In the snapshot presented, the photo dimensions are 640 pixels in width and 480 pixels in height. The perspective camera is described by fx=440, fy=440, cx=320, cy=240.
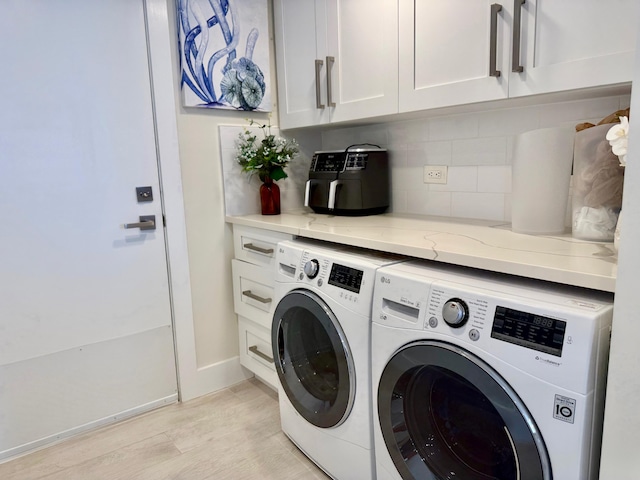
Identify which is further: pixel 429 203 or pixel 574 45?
pixel 429 203

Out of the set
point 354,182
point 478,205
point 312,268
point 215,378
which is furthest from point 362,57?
point 215,378

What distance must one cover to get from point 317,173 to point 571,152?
116cm

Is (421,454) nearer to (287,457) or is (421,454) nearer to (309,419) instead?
(309,419)

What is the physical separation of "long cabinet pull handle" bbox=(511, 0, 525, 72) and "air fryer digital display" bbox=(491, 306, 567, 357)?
77 cm

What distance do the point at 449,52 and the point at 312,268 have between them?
0.89m

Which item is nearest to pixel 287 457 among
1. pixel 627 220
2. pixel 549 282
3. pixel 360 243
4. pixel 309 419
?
pixel 309 419

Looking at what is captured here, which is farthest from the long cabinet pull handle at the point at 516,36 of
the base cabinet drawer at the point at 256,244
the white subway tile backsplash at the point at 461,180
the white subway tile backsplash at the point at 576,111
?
the base cabinet drawer at the point at 256,244

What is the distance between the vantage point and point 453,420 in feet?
3.96

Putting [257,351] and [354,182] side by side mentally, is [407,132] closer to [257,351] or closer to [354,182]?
[354,182]

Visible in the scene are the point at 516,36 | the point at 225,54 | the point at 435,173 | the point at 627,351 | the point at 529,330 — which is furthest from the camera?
the point at 225,54

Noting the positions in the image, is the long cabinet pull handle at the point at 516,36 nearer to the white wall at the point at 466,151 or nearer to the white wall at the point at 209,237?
the white wall at the point at 466,151

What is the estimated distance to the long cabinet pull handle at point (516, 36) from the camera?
1.31 metres

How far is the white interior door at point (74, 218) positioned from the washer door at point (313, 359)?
77 cm

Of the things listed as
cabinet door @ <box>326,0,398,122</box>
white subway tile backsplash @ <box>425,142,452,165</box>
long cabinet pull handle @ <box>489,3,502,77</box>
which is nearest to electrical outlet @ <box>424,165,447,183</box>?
white subway tile backsplash @ <box>425,142,452,165</box>
